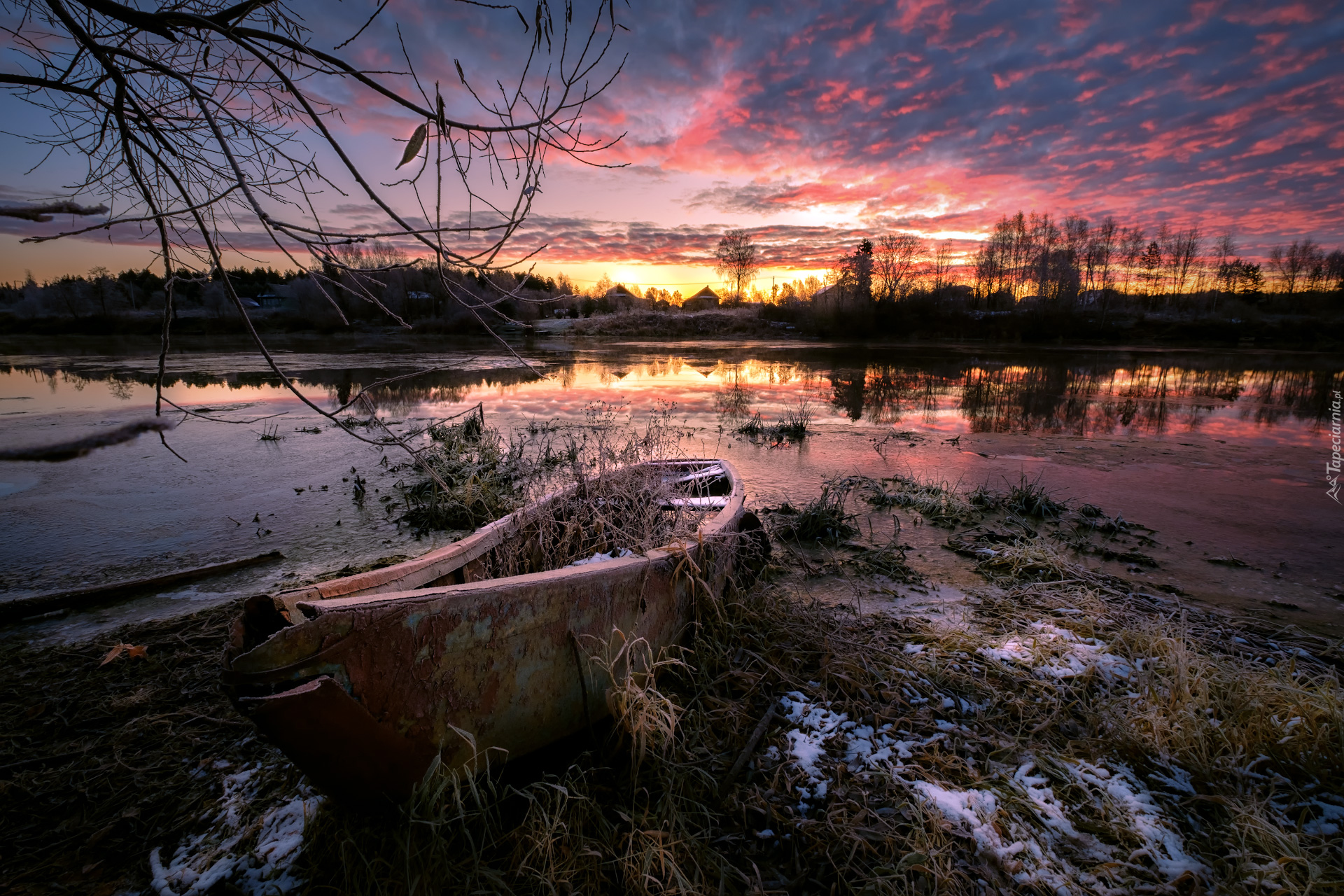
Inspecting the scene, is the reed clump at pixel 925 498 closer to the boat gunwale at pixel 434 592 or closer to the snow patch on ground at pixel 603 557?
→ the boat gunwale at pixel 434 592

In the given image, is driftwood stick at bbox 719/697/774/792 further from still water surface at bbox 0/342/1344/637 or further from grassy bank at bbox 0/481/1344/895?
still water surface at bbox 0/342/1344/637

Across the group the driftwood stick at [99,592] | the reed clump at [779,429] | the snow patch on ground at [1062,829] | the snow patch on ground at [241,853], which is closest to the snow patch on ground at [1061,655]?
the snow patch on ground at [1062,829]

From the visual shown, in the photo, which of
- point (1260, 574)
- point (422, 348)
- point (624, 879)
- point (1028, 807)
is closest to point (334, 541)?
point (624, 879)

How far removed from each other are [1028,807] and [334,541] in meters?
5.95

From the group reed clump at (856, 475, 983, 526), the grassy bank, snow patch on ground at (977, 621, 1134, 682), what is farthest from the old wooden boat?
reed clump at (856, 475, 983, 526)

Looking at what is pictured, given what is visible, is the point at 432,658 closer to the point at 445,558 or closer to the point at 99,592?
the point at 445,558

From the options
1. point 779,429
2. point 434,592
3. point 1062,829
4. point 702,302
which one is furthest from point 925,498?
point 702,302

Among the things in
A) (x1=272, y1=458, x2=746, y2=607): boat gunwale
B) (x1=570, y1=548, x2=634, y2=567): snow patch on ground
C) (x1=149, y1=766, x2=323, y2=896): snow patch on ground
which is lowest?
(x1=149, y1=766, x2=323, y2=896): snow patch on ground

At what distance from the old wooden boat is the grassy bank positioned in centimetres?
22

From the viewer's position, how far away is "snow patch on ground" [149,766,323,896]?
7.09ft

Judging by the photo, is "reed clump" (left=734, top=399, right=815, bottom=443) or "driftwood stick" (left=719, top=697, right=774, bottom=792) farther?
"reed clump" (left=734, top=399, right=815, bottom=443)

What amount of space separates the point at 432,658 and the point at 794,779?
5.93 feet

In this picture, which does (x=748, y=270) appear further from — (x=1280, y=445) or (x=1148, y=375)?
(x=1280, y=445)

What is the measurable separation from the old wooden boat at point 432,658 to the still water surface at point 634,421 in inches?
38.4
